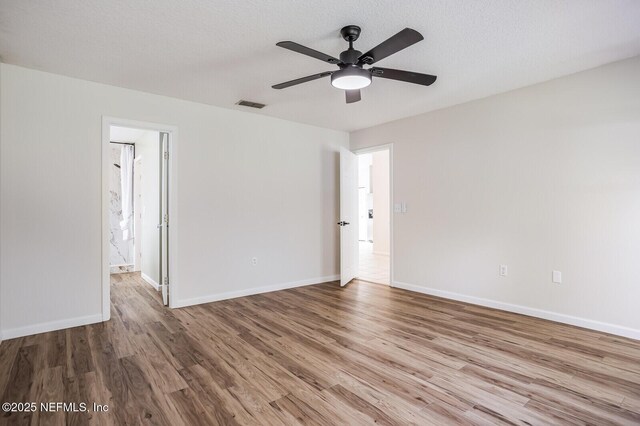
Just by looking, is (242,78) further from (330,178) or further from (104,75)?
(330,178)

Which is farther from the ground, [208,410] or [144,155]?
[144,155]

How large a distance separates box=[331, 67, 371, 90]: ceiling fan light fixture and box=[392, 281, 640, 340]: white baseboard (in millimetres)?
3011

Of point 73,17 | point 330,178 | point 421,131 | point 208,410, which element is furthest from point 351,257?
point 73,17

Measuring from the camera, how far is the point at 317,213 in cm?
539

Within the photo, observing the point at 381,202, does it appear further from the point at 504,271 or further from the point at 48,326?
the point at 48,326

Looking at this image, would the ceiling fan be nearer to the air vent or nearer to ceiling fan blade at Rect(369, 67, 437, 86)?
ceiling fan blade at Rect(369, 67, 437, 86)

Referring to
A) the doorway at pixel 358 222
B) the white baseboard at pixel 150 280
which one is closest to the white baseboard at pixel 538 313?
the doorway at pixel 358 222

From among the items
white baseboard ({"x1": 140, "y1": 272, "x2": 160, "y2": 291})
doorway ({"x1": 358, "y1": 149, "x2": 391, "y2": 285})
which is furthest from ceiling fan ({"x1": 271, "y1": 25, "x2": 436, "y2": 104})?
doorway ({"x1": 358, "y1": 149, "x2": 391, "y2": 285})

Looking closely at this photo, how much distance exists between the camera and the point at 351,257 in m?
5.47

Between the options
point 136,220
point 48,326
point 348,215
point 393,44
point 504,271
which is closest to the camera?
point 393,44

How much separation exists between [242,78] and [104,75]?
1.35 m

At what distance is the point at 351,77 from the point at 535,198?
254cm

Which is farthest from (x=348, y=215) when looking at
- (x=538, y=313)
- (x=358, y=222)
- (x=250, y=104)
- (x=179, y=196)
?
(x=538, y=313)

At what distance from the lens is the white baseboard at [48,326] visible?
3.04 meters
